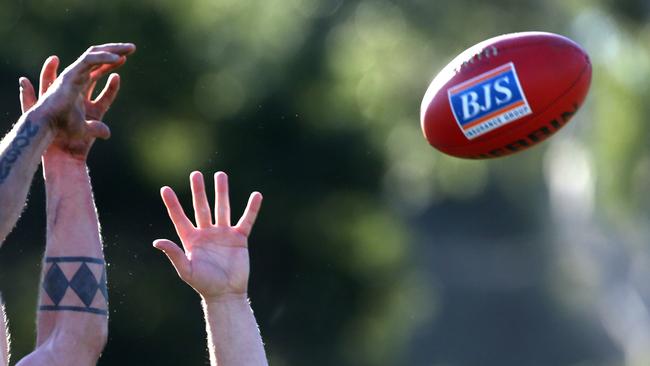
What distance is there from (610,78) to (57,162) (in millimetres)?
19251

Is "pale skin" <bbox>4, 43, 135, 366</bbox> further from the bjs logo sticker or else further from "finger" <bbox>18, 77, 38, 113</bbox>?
the bjs logo sticker

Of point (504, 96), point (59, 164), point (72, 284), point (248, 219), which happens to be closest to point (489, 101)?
point (504, 96)

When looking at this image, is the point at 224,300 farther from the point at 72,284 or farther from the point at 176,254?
the point at 72,284

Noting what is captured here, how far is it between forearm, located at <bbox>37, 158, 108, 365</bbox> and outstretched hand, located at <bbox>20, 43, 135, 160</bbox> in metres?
0.11

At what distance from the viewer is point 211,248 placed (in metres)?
5.30

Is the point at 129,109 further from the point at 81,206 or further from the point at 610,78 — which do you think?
the point at 610,78

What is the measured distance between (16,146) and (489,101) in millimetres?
2339

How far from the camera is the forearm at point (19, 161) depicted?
471 cm

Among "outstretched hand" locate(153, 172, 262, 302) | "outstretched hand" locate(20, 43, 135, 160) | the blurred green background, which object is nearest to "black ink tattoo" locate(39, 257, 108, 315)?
"outstretched hand" locate(153, 172, 262, 302)

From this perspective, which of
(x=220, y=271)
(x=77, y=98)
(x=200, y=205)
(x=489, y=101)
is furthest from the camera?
(x=489, y=101)

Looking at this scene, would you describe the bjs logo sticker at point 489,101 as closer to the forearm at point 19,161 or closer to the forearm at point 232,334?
the forearm at point 232,334

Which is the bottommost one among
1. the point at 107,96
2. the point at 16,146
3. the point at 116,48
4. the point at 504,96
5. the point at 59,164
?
the point at 59,164

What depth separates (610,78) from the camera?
23703 mm

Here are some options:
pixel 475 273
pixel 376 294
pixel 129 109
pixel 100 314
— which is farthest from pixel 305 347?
pixel 475 273
